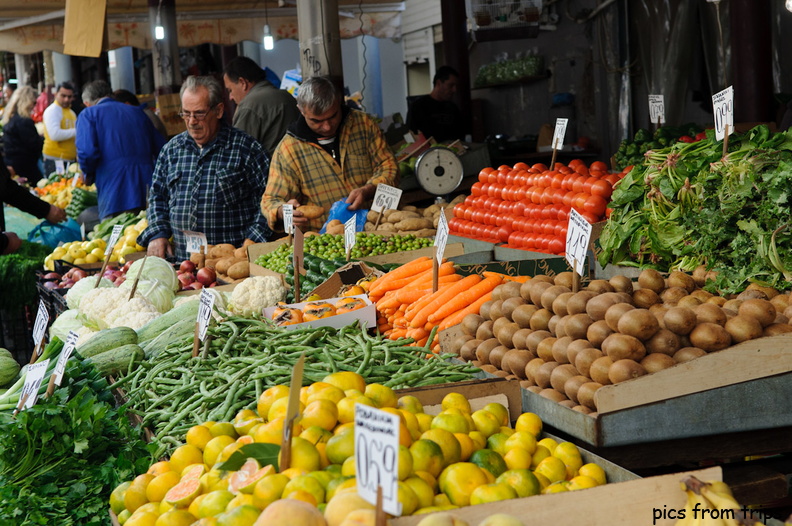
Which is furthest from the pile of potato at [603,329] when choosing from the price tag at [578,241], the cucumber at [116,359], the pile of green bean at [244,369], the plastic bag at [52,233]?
the plastic bag at [52,233]

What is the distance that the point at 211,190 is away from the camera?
595 centimetres

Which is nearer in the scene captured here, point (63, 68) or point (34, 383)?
point (34, 383)

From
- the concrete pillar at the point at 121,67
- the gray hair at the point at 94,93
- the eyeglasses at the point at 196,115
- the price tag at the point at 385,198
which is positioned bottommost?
the price tag at the point at 385,198

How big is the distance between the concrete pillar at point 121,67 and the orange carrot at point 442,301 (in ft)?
43.6

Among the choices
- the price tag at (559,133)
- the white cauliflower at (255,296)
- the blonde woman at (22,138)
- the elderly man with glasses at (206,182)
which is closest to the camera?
the white cauliflower at (255,296)

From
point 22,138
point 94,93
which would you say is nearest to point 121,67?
point 22,138

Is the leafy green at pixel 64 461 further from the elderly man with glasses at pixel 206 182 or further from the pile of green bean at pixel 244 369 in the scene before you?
the elderly man with glasses at pixel 206 182

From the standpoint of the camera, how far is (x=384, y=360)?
3188mm

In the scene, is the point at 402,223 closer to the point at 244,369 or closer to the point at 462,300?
the point at 462,300

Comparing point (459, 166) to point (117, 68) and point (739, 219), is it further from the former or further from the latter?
point (117, 68)

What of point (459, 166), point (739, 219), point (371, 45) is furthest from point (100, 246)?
point (371, 45)

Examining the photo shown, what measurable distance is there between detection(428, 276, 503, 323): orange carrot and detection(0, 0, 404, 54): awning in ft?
30.1

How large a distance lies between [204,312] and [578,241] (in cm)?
149

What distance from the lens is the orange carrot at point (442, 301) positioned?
3674 millimetres
